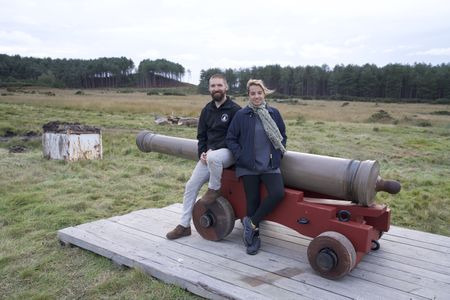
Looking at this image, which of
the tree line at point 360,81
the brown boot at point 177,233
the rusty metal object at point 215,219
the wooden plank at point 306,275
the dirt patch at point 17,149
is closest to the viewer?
the wooden plank at point 306,275

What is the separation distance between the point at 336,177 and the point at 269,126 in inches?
27.2

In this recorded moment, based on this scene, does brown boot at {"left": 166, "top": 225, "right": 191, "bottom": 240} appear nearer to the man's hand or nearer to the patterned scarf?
the man's hand

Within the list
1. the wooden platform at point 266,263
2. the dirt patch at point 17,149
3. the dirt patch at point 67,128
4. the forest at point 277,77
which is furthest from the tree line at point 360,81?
the wooden platform at point 266,263

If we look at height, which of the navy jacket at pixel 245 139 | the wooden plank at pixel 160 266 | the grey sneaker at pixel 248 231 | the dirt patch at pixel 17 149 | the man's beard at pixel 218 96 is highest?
the man's beard at pixel 218 96

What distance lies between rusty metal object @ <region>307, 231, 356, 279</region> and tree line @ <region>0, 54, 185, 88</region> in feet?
324

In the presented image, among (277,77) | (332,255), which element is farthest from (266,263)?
(277,77)

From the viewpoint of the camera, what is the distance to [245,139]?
3701 millimetres

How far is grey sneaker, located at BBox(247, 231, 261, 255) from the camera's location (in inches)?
151

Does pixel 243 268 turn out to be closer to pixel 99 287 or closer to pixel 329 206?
pixel 329 206

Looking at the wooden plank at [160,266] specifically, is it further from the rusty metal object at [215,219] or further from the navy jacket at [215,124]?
the navy jacket at [215,124]

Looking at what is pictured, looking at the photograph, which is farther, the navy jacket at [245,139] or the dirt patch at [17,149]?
the dirt patch at [17,149]

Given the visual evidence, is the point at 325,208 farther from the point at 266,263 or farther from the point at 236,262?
the point at 236,262

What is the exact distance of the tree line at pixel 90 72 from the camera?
343ft

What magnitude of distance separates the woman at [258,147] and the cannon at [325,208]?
129 millimetres
